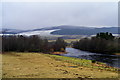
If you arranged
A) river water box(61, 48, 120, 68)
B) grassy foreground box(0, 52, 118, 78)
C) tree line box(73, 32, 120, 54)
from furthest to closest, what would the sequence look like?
tree line box(73, 32, 120, 54) < river water box(61, 48, 120, 68) < grassy foreground box(0, 52, 118, 78)

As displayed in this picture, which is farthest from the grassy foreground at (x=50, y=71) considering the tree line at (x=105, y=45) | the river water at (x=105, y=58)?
the tree line at (x=105, y=45)

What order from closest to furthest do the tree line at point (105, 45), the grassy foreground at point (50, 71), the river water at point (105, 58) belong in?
the grassy foreground at point (50, 71) < the river water at point (105, 58) < the tree line at point (105, 45)

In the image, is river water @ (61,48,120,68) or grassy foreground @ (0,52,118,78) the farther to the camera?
river water @ (61,48,120,68)

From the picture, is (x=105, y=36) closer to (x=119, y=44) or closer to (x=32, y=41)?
(x=119, y=44)

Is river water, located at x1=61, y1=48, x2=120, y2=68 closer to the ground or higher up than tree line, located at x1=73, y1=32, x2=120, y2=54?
closer to the ground

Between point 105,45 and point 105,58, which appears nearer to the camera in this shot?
point 105,58

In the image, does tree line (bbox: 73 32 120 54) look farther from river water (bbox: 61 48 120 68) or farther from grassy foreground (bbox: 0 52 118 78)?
grassy foreground (bbox: 0 52 118 78)

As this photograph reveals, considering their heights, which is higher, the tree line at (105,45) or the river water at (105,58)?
the tree line at (105,45)

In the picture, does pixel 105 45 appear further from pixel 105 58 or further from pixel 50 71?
pixel 50 71

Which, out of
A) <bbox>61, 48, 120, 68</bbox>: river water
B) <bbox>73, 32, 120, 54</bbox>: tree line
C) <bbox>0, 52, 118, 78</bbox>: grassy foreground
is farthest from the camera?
<bbox>73, 32, 120, 54</bbox>: tree line

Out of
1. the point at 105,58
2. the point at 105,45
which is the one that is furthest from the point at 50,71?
the point at 105,45

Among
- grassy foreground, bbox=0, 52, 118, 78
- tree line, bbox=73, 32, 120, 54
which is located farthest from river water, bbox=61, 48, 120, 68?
tree line, bbox=73, 32, 120, 54

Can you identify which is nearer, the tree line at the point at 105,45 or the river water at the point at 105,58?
the river water at the point at 105,58

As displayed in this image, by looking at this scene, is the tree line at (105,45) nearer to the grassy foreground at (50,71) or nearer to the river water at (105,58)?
the river water at (105,58)
